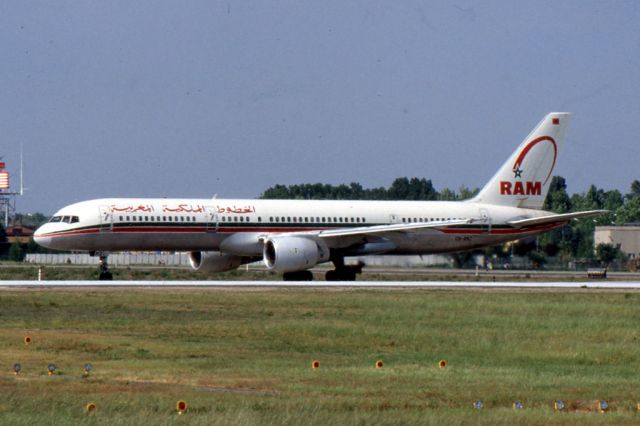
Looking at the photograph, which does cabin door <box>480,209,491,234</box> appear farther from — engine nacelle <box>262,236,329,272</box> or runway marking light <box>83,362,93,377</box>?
runway marking light <box>83,362,93,377</box>

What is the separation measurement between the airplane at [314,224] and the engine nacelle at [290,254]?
4cm

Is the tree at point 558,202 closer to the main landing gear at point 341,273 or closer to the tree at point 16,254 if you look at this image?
the tree at point 16,254

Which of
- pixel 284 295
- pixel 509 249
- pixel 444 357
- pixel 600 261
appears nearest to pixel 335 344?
pixel 444 357

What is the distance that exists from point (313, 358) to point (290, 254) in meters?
30.3

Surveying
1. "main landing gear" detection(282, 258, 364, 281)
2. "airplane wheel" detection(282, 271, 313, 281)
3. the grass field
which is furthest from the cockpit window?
the grass field

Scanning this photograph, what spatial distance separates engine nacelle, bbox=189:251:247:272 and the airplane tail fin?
1312 centimetres

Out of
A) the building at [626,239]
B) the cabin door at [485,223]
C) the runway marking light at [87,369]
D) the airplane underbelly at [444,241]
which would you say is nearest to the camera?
the runway marking light at [87,369]

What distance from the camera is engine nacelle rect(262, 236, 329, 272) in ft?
183

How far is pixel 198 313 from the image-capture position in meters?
35.9

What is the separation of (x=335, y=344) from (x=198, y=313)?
27.0ft

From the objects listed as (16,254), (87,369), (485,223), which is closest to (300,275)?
(485,223)

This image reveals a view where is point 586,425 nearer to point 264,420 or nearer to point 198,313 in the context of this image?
point 264,420

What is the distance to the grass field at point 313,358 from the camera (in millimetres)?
18125

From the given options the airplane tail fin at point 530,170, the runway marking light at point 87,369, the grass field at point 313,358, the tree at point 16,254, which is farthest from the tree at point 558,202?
the runway marking light at point 87,369
